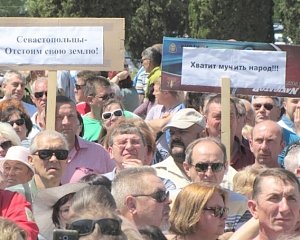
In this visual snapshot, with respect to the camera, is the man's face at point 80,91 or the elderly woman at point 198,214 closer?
the elderly woman at point 198,214

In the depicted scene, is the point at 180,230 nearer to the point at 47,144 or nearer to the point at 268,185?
the point at 268,185

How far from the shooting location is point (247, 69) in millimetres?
9172

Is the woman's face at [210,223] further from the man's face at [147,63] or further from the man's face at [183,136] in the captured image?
the man's face at [147,63]

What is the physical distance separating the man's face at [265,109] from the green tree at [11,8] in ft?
170

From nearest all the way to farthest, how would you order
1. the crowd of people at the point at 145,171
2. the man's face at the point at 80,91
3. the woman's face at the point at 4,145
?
the crowd of people at the point at 145,171
the woman's face at the point at 4,145
the man's face at the point at 80,91

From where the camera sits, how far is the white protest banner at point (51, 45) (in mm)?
8805

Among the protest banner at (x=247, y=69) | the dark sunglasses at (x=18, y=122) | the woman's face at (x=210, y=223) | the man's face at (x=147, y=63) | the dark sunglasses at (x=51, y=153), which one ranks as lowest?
the woman's face at (x=210, y=223)

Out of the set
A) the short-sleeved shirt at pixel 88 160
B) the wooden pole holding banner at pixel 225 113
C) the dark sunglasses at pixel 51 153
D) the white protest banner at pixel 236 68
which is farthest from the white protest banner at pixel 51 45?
the dark sunglasses at pixel 51 153

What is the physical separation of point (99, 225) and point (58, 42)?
15.4 feet

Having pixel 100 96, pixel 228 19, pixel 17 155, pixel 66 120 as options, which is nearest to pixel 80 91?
pixel 100 96

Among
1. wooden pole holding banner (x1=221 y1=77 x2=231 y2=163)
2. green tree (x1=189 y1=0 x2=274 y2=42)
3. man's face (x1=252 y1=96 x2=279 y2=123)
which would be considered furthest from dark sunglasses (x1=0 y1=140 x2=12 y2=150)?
green tree (x1=189 y1=0 x2=274 y2=42)

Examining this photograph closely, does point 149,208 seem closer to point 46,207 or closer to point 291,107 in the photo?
point 46,207

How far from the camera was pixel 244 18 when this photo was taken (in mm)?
34094

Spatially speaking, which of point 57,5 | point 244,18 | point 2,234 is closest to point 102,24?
point 2,234
